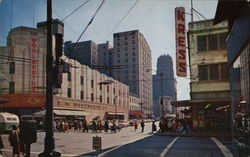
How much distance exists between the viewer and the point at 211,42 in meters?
28.8

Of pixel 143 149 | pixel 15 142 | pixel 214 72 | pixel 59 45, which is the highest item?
pixel 214 72

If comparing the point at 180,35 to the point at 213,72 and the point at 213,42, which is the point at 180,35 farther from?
the point at 213,72

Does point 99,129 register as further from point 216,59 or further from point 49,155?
point 49,155

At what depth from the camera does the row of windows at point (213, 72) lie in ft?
91.2

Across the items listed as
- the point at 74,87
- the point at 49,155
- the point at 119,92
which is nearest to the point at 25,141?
the point at 49,155

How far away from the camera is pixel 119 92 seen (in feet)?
268

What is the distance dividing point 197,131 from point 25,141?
2180 centimetres

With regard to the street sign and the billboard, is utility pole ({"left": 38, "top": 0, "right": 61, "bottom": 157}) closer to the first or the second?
the street sign

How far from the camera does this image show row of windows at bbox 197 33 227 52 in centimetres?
2823

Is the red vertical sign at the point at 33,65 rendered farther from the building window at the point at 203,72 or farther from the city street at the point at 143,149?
the building window at the point at 203,72

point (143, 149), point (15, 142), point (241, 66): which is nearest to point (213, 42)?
point (143, 149)

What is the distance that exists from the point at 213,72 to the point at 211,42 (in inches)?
136

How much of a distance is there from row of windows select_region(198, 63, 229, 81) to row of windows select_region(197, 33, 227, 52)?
6.55 feet

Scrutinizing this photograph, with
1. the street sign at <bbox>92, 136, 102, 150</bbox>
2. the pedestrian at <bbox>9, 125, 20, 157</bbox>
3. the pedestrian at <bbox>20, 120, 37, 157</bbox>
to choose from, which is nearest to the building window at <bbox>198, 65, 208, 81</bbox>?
the street sign at <bbox>92, 136, 102, 150</bbox>
